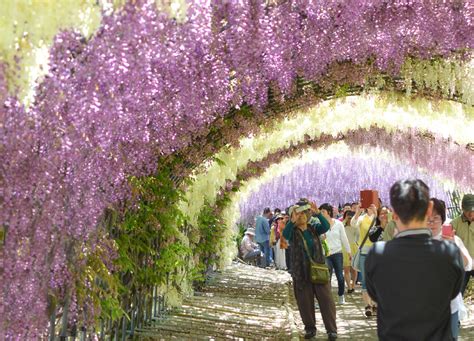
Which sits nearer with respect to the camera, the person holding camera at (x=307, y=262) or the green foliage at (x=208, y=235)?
the person holding camera at (x=307, y=262)

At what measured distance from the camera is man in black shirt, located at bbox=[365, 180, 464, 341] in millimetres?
3023

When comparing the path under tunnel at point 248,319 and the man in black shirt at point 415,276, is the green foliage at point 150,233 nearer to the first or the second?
the path under tunnel at point 248,319

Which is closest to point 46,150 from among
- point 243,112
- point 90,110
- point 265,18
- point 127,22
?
point 90,110

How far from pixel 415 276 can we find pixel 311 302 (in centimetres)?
468

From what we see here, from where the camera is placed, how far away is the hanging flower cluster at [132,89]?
13.2ft

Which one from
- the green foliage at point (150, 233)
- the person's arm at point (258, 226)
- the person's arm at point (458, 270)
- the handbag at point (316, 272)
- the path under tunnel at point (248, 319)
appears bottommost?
the path under tunnel at point (248, 319)

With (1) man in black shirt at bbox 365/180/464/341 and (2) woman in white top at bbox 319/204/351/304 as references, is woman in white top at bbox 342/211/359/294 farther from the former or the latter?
(1) man in black shirt at bbox 365/180/464/341

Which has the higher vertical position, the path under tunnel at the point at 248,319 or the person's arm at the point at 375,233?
the person's arm at the point at 375,233

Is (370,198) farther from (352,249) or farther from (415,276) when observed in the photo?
(415,276)

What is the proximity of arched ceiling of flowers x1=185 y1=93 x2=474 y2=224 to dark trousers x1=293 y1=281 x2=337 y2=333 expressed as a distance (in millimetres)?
2487

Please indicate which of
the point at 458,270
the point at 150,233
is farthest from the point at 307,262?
the point at 458,270

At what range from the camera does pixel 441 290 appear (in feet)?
9.94

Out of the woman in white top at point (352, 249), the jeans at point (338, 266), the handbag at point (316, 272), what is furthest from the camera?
the woman in white top at point (352, 249)

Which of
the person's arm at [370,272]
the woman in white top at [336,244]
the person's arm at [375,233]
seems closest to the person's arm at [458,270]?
the person's arm at [370,272]
